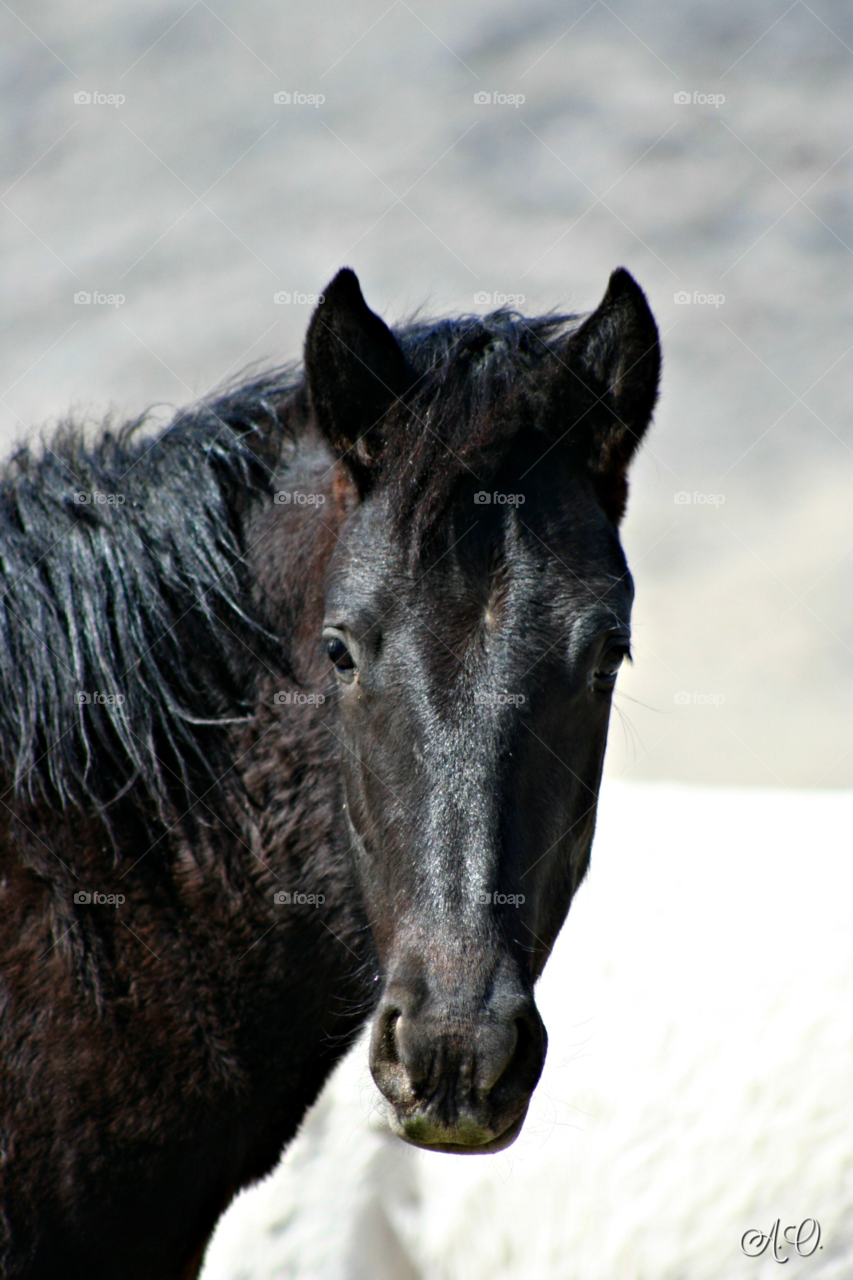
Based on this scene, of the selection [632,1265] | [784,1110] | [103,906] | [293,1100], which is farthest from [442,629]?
[632,1265]

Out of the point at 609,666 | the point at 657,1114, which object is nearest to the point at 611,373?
the point at 609,666

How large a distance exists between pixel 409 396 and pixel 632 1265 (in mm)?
3762

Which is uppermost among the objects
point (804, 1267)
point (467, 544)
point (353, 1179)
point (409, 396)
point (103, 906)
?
point (409, 396)

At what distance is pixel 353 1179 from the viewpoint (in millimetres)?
5039

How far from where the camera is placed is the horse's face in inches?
81.1

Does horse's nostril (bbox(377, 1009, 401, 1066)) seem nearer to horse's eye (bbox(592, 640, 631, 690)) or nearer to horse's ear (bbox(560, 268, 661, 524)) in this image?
horse's eye (bbox(592, 640, 631, 690))

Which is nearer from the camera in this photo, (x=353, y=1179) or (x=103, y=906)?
(x=103, y=906)

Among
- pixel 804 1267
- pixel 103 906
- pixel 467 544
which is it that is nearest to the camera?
pixel 467 544

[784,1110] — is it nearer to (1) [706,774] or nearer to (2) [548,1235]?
(2) [548,1235]

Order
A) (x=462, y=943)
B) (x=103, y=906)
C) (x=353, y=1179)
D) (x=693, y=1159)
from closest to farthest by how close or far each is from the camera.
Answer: (x=462, y=943), (x=103, y=906), (x=693, y=1159), (x=353, y=1179)

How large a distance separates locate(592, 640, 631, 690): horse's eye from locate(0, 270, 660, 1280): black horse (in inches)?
0.6

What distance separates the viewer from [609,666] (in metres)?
2.60
